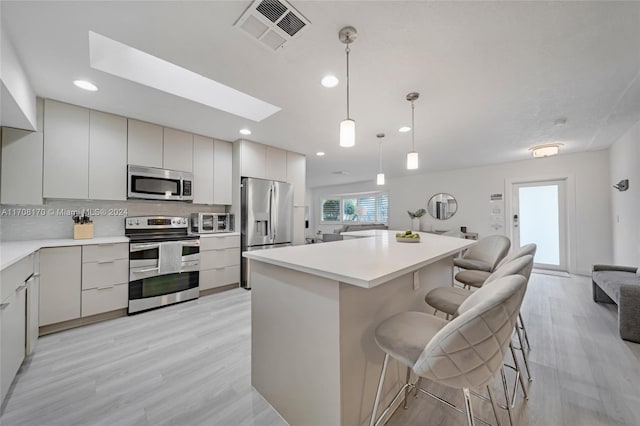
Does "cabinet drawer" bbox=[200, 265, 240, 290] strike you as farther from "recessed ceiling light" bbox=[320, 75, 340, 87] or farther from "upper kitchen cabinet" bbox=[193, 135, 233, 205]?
"recessed ceiling light" bbox=[320, 75, 340, 87]

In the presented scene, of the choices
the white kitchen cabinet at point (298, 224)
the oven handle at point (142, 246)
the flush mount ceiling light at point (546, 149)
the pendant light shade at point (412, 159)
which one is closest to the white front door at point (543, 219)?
the flush mount ceiling light at point (546, 149)

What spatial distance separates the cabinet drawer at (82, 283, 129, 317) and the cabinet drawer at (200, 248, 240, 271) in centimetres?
87

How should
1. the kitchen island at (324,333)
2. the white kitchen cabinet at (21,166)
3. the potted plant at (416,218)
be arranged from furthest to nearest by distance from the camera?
the potted plant at (416,218) → the white kitchen cabinet at (21,166) → the kitchen island at (324,333)

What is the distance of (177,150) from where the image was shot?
134 inches

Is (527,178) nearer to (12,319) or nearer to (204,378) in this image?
(204,378)

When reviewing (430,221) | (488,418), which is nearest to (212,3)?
(488,418)

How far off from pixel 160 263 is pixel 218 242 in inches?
30.2

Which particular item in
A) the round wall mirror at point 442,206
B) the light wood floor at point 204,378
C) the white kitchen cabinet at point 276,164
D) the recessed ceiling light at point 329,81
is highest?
the recessed ceiling light at point 329,81

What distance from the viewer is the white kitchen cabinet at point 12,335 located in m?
1.42

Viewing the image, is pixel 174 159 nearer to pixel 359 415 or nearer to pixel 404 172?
pixel 359 415

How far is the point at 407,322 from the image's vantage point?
1.20m

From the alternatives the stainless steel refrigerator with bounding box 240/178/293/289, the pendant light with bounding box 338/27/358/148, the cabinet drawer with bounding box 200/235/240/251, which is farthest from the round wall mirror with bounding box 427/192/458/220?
the pendant light with bounding box 338/27/358/148

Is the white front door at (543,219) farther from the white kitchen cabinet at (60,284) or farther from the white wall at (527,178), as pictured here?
the white kitchen cabinet at (60,284)

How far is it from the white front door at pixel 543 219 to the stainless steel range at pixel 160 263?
6.37 meters
